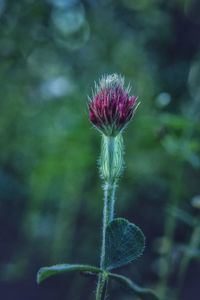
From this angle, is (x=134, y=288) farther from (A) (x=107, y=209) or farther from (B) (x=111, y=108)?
(B) (x=111, y=108)

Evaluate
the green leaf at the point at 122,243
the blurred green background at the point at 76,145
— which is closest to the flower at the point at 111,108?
the green leaf at the point at 122,243

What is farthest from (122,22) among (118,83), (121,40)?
(118,83)

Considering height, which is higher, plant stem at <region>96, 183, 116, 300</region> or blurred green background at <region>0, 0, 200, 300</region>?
blurred green background at <region>0, 0, 200, 300</region>

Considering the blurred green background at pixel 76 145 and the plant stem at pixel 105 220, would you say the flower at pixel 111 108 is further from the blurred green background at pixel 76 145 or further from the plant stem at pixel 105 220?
the blurred green background at pixel 76 145

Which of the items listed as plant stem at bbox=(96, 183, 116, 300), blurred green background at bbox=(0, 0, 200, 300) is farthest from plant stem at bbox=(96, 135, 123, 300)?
blurred green background at bbox=(0, 0, 200, 300)

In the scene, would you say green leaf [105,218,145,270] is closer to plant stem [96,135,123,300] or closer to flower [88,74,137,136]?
plant stem [96,135,123,300]

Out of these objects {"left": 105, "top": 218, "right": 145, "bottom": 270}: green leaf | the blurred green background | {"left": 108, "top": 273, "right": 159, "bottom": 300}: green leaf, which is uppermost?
the blurred green background

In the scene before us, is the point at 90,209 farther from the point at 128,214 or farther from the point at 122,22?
the point at 122,22
